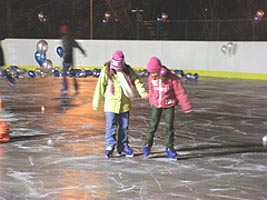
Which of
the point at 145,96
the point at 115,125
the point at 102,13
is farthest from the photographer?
the point at 102,13

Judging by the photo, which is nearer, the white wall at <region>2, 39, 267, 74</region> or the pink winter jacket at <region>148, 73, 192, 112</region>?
the pink winter jacket at <region>148, 73, 192, 112</region>

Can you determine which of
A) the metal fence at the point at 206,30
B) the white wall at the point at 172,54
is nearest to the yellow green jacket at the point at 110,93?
the white wall at the point at 172,54

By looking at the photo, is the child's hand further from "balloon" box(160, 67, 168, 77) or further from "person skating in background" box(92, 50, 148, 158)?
"balloon" box(160, 67, 168, 77)

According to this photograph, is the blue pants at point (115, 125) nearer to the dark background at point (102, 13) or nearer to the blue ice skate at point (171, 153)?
the blue ice skate at point (171, 153)

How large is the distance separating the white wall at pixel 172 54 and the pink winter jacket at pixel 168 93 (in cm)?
1319

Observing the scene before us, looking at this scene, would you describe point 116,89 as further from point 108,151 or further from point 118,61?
point 108,151

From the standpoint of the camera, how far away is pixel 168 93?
6.61 metres

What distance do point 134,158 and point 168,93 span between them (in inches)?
38.9

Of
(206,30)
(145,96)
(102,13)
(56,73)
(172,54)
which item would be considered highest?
(102,13)

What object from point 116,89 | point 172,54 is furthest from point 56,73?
point 116,89

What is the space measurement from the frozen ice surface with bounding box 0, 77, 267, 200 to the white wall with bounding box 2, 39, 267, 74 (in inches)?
298

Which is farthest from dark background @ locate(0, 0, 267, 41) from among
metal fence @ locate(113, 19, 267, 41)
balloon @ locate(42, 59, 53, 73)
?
balloon @ locate(42, 59, 53, 73)

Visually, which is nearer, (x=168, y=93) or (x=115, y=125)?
(x=168, y=93)

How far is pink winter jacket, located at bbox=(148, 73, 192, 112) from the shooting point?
653 centimetres
